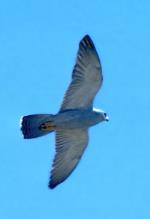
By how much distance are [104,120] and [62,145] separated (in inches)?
75.5

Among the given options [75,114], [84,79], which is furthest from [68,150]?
[84,79]

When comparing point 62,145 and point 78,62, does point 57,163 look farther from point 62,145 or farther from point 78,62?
point 78,62

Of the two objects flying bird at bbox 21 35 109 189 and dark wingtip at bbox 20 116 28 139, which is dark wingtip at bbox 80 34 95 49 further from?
dark wingtip at bbox 20 116 28 139

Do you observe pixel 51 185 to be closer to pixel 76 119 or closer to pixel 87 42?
pixel 76 119

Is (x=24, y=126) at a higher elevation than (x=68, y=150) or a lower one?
higher

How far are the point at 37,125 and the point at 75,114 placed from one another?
97cm

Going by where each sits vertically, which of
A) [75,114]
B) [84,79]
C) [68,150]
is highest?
[84,79]

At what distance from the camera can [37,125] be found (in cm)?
2572

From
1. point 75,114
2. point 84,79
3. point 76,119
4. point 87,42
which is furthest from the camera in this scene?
point 84,79

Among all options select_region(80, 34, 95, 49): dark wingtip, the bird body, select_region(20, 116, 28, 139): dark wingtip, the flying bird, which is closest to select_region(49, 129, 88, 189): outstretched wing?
the flying bird

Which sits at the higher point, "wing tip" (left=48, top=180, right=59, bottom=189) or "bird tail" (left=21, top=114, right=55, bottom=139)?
"bird tail" (left=21, top=114, right=55, bottom=139)

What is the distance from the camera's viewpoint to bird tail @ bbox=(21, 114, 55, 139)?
25672 millimetres

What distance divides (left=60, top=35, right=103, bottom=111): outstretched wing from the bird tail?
1.58ft

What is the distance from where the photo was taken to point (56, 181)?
26266 mm
